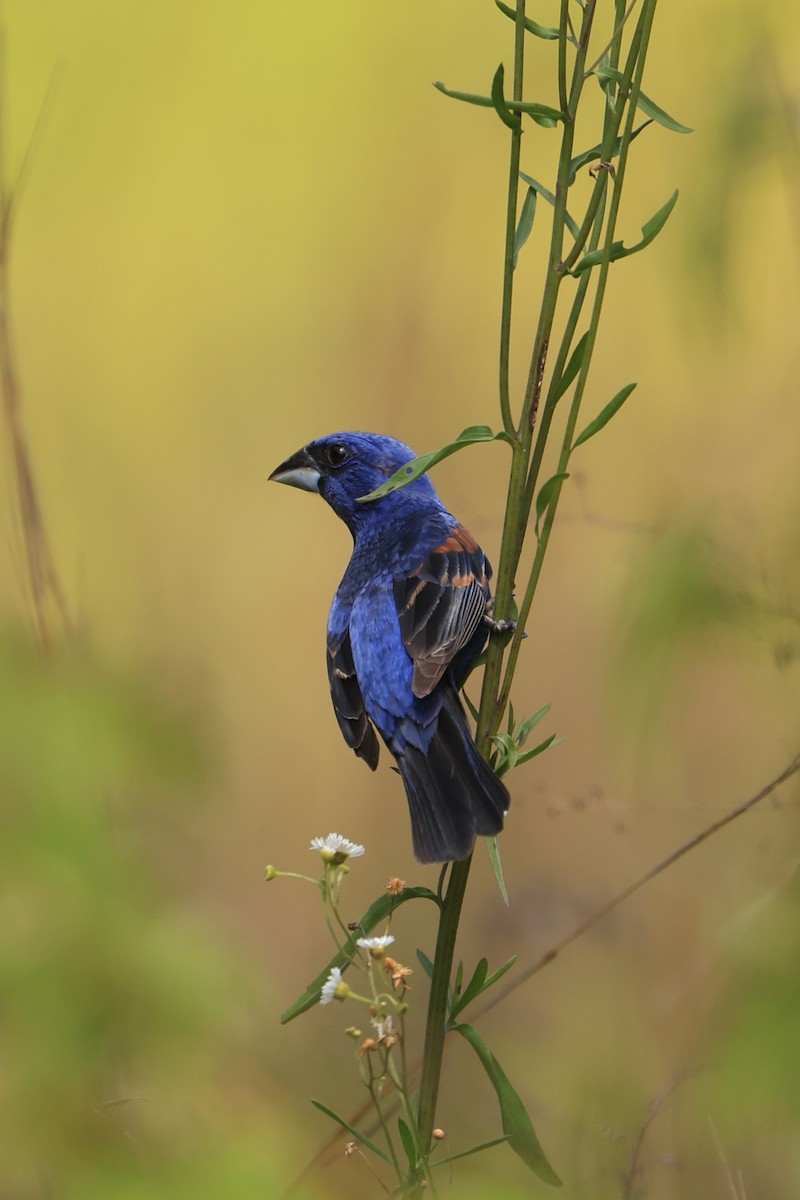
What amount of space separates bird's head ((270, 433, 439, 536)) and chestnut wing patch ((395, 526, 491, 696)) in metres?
0.34

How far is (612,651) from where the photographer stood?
216 cm

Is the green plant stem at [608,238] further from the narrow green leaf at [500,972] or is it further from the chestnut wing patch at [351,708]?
the chestnut wing patch at [351,708]

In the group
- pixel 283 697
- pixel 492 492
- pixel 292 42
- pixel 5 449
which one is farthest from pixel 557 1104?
pixel 292 42

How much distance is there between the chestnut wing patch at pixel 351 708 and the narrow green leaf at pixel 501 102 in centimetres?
78

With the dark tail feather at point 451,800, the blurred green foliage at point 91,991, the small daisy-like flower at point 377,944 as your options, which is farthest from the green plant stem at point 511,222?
the blurred green foliage at point 91,991

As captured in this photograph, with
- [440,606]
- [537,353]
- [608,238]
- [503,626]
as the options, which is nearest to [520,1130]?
[503,626]

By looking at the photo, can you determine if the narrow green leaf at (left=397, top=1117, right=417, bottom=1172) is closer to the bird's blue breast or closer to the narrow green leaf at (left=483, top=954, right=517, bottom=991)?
the narrow green leaf at (left=483, top=954, right=517, bottom=991)

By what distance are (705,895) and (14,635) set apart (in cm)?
132

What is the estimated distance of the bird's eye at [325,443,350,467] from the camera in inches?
83.0

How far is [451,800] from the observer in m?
1.35

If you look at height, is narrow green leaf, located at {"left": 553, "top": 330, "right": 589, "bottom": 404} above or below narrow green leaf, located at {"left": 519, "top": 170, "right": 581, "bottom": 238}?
below

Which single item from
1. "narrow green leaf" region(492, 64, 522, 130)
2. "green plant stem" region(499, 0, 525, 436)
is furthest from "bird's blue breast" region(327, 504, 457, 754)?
"narrow green leaf" region(492, 64, 522, 130)

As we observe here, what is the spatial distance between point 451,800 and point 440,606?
0.35 meters

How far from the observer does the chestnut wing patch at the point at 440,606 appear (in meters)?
1.55
